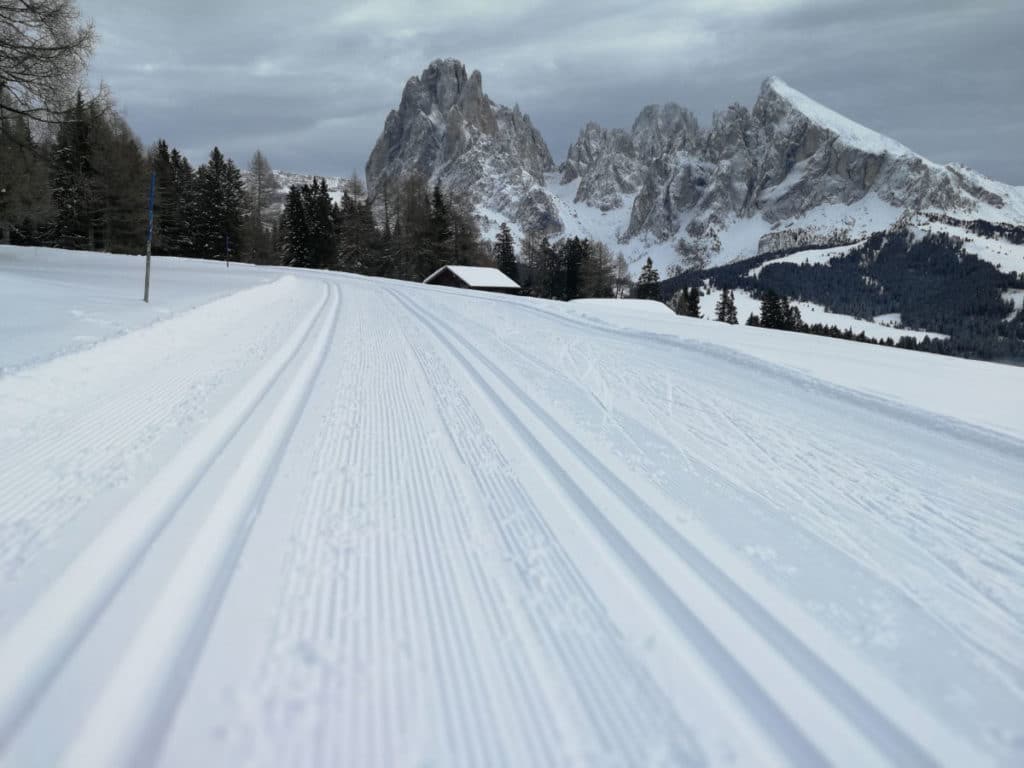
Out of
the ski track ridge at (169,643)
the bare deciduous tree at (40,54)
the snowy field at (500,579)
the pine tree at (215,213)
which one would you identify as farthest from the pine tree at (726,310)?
the ski track ridge at (169,643)

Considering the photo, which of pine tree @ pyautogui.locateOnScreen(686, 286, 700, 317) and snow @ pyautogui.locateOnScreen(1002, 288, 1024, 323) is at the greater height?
snow @ pyautogui.locateOnScreen(1002, 288, 1024, 323)

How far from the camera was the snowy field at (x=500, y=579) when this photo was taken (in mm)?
1517

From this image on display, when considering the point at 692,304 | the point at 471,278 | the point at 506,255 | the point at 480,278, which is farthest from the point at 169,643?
the point at 692,304

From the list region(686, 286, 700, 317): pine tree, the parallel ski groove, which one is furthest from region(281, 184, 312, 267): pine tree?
the parallel ski groove

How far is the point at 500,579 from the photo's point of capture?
7.30 feet

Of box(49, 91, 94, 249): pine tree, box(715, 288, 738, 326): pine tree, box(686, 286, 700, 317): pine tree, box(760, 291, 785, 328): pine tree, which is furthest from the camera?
box(715, 288, 738, 326): pine tree

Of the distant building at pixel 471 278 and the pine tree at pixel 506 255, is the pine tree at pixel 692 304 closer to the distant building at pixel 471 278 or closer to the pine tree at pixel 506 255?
the pine tree at pixel 506 255

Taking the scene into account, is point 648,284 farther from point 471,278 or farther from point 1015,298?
point 1015,298

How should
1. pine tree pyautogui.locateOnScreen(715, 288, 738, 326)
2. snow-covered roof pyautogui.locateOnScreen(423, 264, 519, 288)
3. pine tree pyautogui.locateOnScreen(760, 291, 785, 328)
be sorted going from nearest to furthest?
snow-covered roof pyautogui.locateOnScreen(423, 264, 519, 288), pine tree pyautogui.locateOnScreen(760, 291, 785, 328), pine tree pyautogui.locateOnScreen(715, 288, 738, 326)

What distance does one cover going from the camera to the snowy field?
1.52m

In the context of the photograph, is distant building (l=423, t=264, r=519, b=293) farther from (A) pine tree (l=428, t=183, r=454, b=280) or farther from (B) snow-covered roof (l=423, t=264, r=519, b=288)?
(A) pine tree (l=428, t=183, r=454, b=280)

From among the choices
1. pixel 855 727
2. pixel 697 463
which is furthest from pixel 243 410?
pixel 855 727

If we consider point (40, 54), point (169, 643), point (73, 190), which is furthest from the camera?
point (73, 190)

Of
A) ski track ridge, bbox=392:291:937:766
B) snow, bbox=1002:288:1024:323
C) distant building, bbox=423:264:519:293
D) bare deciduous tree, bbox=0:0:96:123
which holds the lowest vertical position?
ski track ridge, bbox=392:291:937:766
